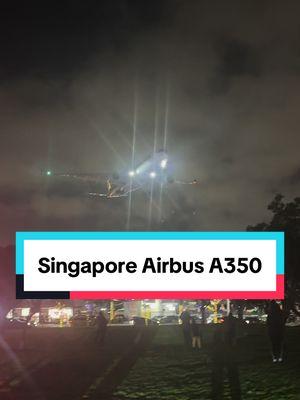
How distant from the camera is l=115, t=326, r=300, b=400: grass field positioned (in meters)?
11.2

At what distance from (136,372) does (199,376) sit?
184 centimetres

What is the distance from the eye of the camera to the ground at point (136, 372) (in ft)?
37.8

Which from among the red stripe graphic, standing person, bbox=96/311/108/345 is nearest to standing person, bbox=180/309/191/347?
standing person, bbox=96/311/108/345

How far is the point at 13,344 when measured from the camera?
2288 centimetres

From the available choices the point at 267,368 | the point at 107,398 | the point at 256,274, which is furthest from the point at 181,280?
the point at 267,368

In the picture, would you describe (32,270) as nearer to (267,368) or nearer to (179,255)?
(179,255)

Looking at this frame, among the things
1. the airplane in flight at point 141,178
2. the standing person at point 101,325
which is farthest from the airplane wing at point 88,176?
the standing person at point 101,325

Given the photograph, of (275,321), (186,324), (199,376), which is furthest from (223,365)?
(186,324)

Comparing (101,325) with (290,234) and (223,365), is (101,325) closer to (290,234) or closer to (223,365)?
(223,365)

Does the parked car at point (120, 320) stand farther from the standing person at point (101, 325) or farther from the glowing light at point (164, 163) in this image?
the standing person at point (101, 325)

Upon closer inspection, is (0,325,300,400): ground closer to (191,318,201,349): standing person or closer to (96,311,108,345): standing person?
(191,318,201,349): standing person

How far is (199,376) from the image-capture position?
1322 cm

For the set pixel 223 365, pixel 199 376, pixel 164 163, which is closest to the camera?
pixel 199 376

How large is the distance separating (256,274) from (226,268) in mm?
500
